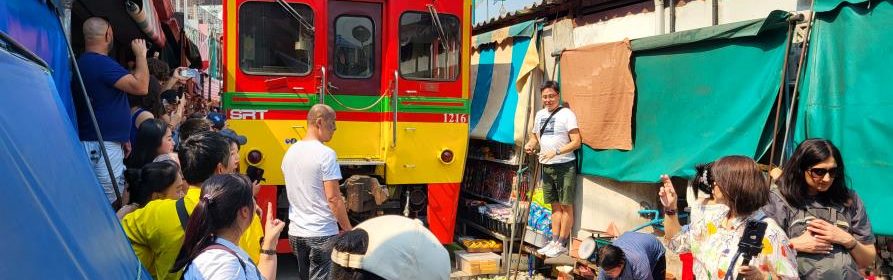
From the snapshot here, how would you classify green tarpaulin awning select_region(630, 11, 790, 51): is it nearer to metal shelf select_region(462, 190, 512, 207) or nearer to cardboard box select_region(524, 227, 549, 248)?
cardboard box select_region(524, 227, 549, 248)

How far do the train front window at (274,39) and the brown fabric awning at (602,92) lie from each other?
98.8 inches

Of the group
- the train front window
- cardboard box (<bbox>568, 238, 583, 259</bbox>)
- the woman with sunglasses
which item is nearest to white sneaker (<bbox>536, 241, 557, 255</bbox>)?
cardboard box (<bbox>568, 238, 583, 259</bbox>)

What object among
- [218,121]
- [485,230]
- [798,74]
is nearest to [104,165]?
[218,121]

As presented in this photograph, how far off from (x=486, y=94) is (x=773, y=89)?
162 inches

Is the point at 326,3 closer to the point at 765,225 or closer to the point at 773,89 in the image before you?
the point at 773,89

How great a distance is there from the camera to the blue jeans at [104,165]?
3535 millimetres

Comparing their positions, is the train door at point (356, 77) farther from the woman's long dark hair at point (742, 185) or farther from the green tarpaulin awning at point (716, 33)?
the woman's long dark hair at point (742, 185)

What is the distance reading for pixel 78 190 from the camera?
6.17 feet

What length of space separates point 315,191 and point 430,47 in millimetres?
2987

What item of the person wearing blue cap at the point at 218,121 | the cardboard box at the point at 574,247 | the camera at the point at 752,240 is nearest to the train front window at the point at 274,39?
the person wearing blue cap at the point at 218,121

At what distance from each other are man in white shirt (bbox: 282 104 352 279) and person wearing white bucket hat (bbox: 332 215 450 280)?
92.1 inches

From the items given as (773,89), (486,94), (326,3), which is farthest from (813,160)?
(486,94)

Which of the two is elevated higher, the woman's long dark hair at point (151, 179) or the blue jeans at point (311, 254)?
the woman's long dark hair at point (151, 179)

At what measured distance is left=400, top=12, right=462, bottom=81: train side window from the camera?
6.55m
